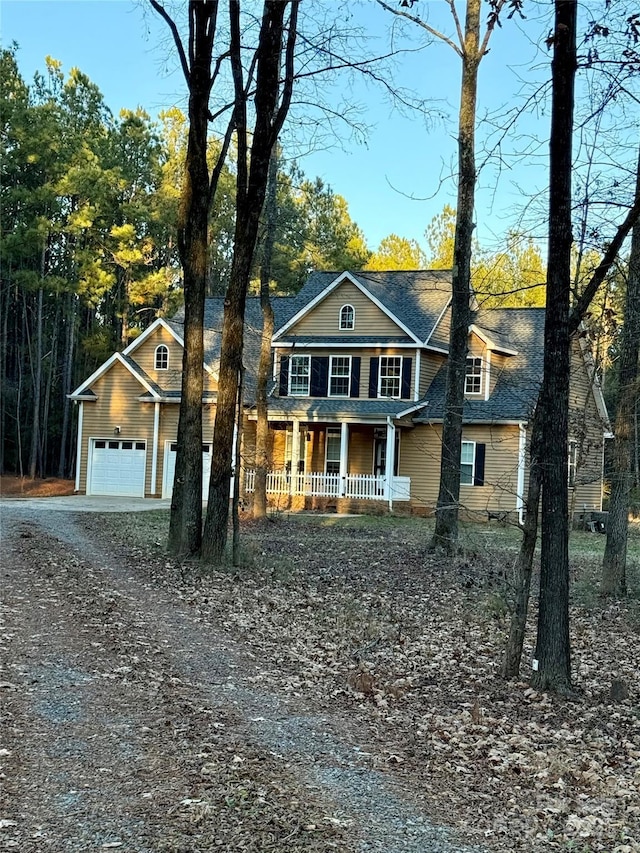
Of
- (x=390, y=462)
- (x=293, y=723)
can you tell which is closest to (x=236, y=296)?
(x=293, y=723)

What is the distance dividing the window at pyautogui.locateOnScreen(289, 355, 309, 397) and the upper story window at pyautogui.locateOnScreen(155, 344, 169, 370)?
4.93 metres

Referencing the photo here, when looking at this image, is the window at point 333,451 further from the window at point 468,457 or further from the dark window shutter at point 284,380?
the window at point 468,457

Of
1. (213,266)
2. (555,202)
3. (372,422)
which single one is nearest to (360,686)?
(555,202)

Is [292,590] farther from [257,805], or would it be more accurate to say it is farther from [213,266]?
[213,266]

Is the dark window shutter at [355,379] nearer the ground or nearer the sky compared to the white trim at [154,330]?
nearer the ground

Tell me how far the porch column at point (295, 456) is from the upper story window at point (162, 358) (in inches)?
230

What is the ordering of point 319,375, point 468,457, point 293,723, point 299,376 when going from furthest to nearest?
point 299,376
point 319,375
point 468,457
point 293,723

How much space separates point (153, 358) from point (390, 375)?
29.1ft

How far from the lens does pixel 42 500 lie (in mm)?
27719

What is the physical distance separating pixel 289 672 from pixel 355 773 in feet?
8.37

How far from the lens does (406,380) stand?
27953 mm

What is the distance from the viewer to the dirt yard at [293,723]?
4883 millimetres

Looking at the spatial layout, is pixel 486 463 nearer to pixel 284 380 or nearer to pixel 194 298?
pixel 284 380

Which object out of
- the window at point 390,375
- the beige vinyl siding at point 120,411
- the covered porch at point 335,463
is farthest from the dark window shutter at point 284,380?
the beige vinyl siding at point 120,411
